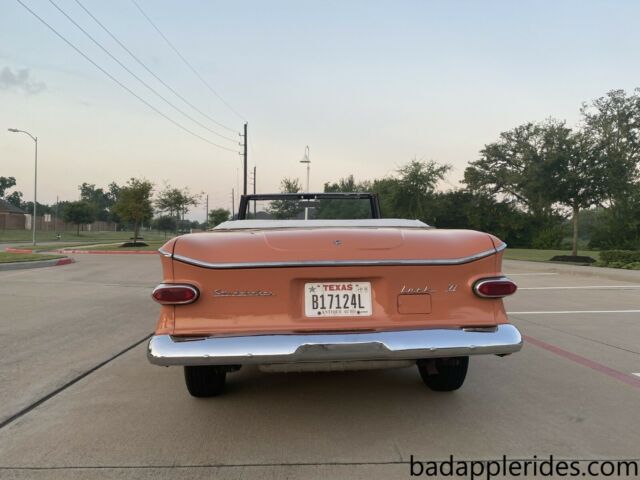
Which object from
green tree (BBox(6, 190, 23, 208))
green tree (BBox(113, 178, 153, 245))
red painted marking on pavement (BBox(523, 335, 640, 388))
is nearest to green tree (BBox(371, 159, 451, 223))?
green tree (BBox(113, 178, 153, 245))

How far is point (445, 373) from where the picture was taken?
4.03 meters

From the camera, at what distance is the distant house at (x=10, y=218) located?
70625 millimetres

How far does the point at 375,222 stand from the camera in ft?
14.4

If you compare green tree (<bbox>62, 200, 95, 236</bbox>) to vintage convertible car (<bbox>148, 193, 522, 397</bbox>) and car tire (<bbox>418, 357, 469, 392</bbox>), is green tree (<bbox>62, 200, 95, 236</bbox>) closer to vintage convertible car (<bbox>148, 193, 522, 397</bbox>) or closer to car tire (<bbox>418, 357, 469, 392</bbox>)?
car tire (<bbox>418, 357, 469, 392</bbox>)

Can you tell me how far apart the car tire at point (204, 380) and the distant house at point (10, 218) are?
249 feet

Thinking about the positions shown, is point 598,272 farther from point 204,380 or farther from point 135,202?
point 135,202

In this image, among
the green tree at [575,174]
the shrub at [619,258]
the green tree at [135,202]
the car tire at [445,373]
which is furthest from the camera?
the green tree at [135,202]

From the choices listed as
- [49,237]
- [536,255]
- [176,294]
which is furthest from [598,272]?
[49,237]

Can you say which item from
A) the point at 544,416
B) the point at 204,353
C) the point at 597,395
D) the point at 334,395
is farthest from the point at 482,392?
the point at 204,353

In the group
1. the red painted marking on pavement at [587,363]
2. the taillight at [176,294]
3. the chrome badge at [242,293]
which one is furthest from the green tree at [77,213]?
Answer: the chrome badge at [242,293]

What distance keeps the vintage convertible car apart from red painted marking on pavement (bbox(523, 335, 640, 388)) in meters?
2.01

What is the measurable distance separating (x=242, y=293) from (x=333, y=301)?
1.73ft

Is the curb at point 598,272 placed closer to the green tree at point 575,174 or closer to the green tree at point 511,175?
the green tree at point 575,174

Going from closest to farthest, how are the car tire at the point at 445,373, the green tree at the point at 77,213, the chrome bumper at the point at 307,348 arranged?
the chrome bumper at the point at 307,348
the car tire at the point at 445,373
the green tree at the point at 77,213
